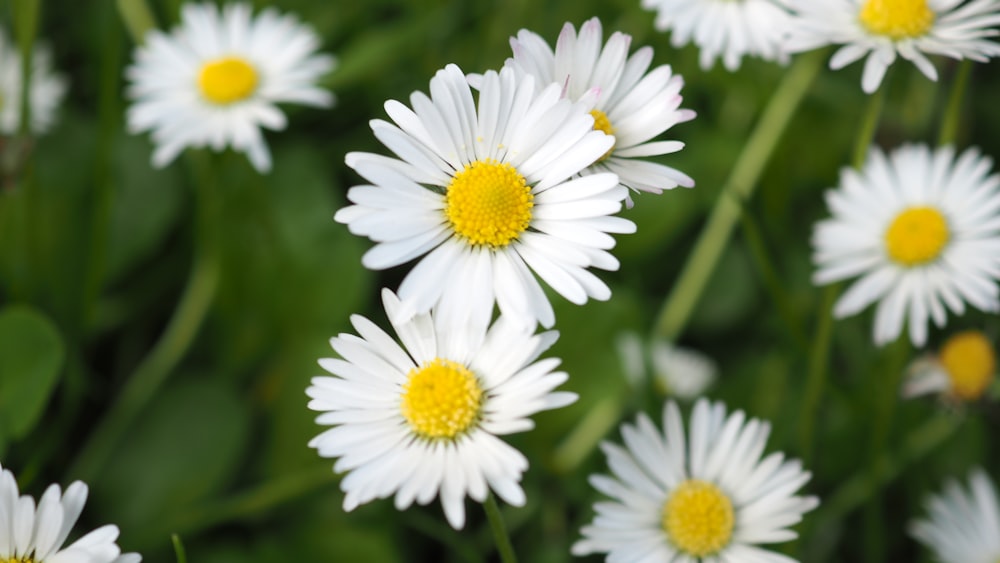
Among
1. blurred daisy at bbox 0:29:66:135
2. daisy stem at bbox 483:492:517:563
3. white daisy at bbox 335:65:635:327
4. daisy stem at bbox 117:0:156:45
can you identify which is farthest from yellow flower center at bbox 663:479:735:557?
blurred daisy at bbox 0:29:66:135

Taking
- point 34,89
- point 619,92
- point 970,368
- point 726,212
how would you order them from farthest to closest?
1. point 34,89
2. point 726,212
3. point 970,368
4. point 619,92

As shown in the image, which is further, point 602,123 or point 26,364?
point 26,364

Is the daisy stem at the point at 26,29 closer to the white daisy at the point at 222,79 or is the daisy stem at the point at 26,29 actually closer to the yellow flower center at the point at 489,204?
the white daisy at the point at 222,79

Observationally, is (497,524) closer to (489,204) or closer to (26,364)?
(489,204)

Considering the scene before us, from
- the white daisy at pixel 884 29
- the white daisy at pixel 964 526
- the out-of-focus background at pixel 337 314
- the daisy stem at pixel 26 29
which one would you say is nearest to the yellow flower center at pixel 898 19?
the white daisy at pixel 884 29

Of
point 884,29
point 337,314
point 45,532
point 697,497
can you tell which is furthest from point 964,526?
point 45,532

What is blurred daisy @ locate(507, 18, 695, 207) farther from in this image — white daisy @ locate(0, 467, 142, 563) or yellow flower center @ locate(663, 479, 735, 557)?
white daisy @ locate(0, 467, 142, 563)
